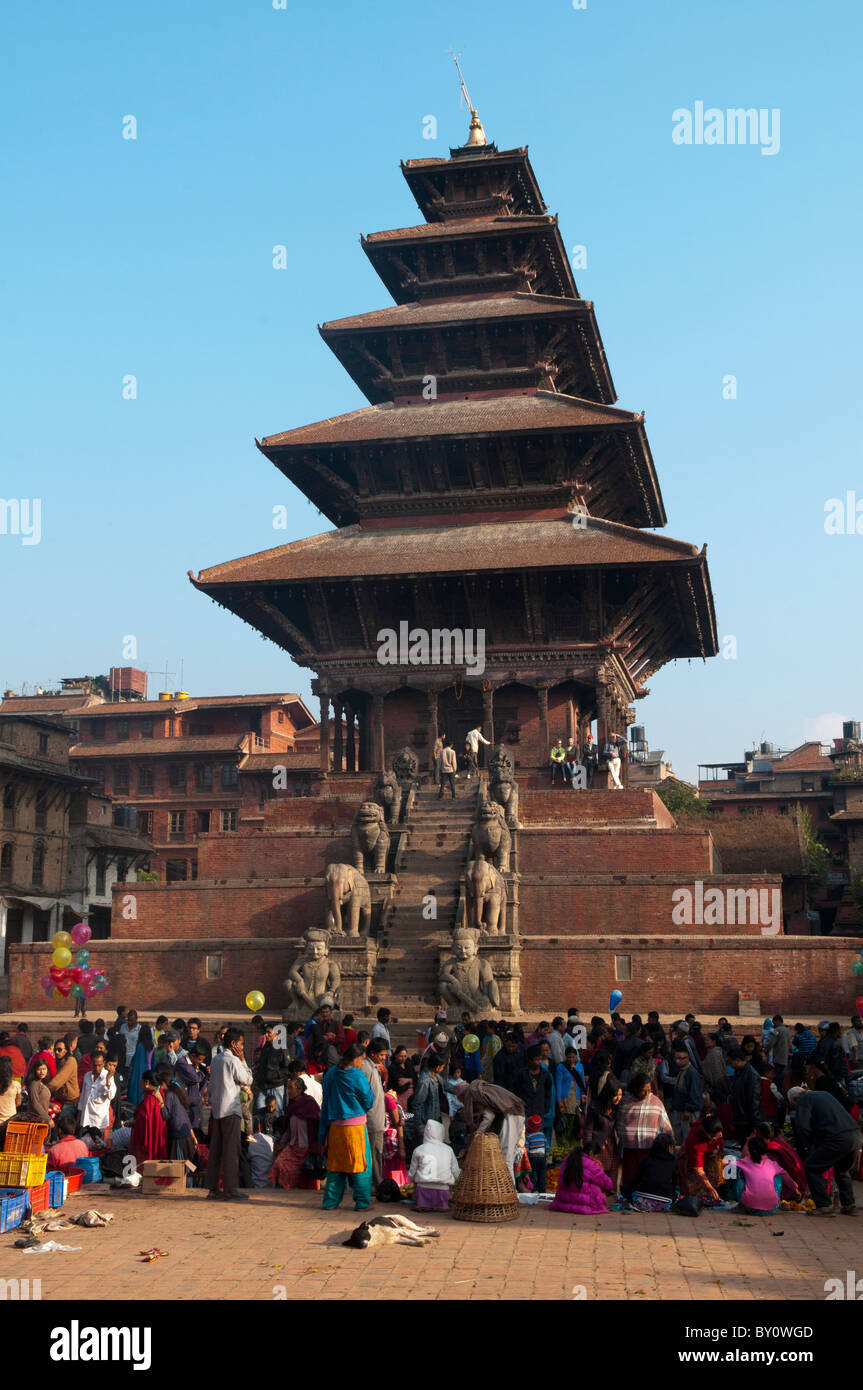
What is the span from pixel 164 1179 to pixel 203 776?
172ft

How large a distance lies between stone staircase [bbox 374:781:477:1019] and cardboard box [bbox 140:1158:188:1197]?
9903 mm

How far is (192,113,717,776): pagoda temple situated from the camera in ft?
105

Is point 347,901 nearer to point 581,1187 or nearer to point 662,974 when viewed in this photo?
point 662,974

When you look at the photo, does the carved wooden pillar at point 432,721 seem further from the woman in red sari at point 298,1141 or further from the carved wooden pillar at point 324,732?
the woman in red sari at point 298,1141

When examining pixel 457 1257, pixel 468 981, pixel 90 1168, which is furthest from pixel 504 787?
pixel 457 1257

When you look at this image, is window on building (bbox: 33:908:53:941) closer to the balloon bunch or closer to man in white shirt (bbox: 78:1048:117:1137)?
the balloon bunch

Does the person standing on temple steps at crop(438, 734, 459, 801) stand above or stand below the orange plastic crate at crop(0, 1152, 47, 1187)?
above

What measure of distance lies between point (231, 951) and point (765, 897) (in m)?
10.2

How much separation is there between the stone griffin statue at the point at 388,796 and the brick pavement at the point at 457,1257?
1581 centimetres

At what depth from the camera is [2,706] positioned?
7612 cm

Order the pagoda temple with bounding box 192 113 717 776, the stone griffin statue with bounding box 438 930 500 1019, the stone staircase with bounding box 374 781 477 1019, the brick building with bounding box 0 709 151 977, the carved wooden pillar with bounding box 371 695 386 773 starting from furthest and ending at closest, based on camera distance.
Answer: the brick building with bounding box 0 709 151 977, the carved wooden pillar with bounding box 371 695 386 773, the pagoda temple with bounding box 192 113 717 776, the stone staircase with bounding box 374 781 477 1019, the stone griffin statue with bounding box 438 930 500 1019

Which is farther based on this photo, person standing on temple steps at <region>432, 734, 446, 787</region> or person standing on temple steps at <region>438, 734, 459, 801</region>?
person standing on temple steps at <region>432, 734, 446, 787</region>

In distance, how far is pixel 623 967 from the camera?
2439 centimetres

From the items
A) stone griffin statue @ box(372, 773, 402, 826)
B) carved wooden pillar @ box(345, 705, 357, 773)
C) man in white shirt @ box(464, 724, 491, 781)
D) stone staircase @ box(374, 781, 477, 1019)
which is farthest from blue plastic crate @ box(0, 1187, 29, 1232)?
carved wooden pillar @ box(345, 705, 357, 773)
